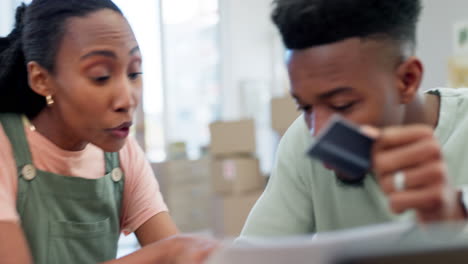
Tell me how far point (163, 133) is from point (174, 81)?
567mm

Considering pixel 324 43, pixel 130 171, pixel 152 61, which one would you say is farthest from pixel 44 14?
pixel 152 61

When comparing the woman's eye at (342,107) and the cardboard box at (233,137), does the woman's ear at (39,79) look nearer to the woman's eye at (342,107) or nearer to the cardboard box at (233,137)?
the woman's eye at (342,107)

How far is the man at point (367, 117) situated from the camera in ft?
1.95

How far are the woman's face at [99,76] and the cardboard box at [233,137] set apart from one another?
3187 mm

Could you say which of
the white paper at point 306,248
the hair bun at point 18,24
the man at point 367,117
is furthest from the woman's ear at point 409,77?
the hair bun at point 18,24

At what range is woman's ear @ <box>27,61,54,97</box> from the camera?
104cm

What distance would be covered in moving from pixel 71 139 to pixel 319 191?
54cm

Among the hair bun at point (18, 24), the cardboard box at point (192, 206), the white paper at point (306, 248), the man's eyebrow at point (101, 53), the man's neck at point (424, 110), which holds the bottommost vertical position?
the cardboard box at point (192, 206)

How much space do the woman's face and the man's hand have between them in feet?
1.87

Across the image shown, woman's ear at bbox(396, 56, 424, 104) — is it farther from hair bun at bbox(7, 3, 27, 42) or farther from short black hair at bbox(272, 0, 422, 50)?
hair bun at bbox(7, 3, 27, 42)

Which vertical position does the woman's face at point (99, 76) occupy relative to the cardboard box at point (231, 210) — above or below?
above

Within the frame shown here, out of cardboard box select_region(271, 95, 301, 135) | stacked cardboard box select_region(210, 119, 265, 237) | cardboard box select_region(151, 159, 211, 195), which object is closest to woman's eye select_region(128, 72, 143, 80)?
cardboard box select_region(271, 95, 301, 135)

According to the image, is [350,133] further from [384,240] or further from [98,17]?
[98,17]

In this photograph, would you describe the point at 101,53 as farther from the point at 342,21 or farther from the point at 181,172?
the point at 181,172
